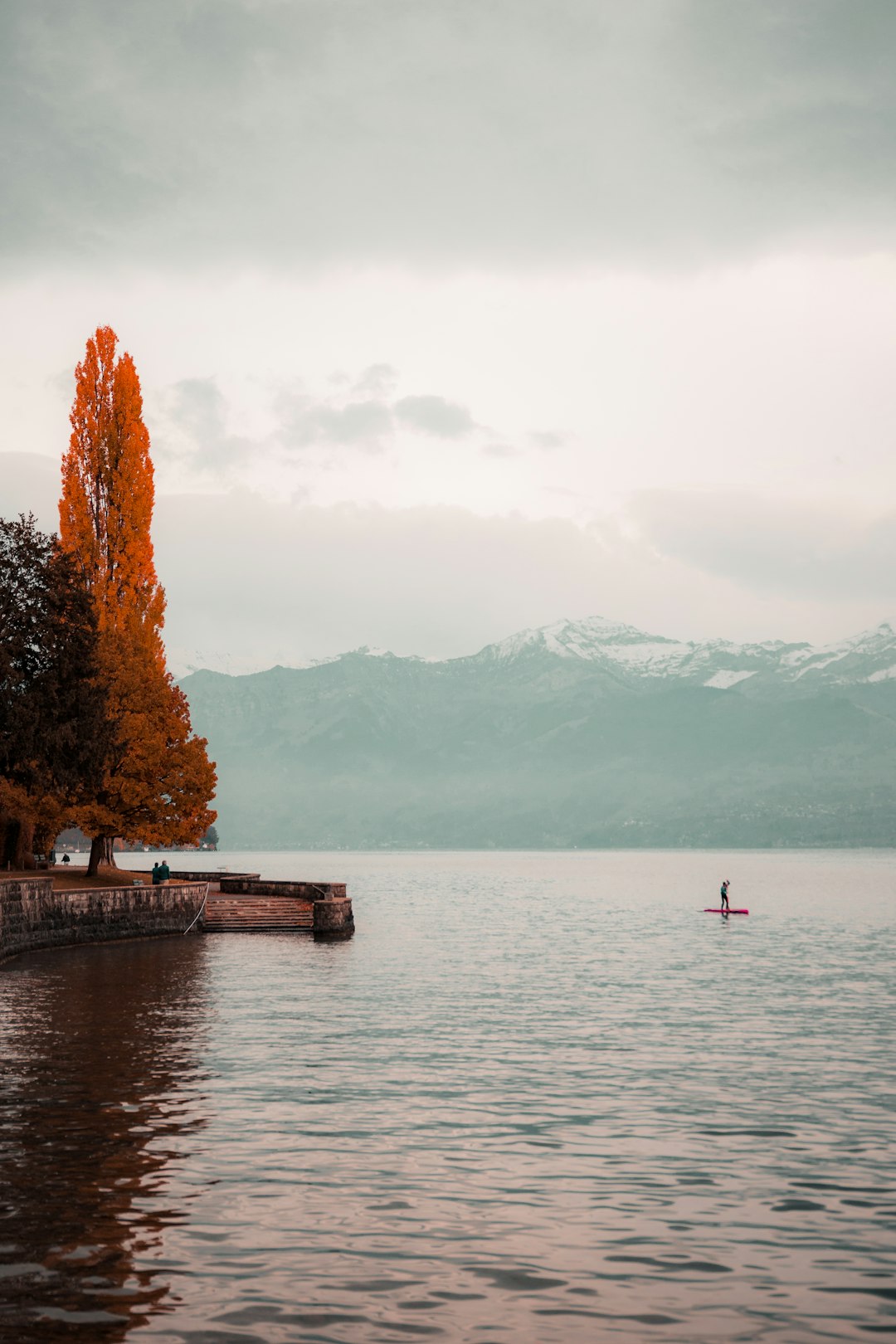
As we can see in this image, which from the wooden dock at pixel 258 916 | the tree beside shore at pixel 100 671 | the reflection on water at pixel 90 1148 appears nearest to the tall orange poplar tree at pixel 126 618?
the tree beside shore at pixel 100 671

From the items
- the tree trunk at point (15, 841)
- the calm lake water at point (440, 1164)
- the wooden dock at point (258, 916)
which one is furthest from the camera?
the tree trunk at point (15, 841)

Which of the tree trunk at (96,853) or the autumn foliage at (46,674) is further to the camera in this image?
the tree trunk at (96,853)

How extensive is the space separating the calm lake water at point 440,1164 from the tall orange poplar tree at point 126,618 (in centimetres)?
2671

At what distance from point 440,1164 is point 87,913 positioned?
42.4m

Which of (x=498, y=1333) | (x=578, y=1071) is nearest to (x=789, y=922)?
(x=578, y=1071)

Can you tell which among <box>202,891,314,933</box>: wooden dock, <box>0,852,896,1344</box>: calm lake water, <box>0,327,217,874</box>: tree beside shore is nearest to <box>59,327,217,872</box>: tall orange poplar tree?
<box>0,327,217,874</box>: tree beside shore

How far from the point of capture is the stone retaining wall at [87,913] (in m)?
51.4

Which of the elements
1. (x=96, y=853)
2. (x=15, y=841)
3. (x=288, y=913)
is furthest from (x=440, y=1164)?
(x=15, y=841)

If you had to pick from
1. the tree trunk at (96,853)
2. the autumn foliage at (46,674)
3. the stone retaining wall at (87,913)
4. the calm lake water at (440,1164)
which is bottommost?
the calm lake water at (440,1164)

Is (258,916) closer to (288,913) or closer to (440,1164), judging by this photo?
(288,913)

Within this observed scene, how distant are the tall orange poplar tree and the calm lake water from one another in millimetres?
26706

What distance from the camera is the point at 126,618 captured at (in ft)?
248

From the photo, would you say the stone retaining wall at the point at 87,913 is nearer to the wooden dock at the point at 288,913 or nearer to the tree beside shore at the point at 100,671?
the wooden dock at the point at 288,913

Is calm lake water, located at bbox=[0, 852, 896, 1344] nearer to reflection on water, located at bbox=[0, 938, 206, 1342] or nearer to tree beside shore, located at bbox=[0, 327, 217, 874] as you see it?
reflection on water, located at bbox=[0, 938, 206, 1342]
